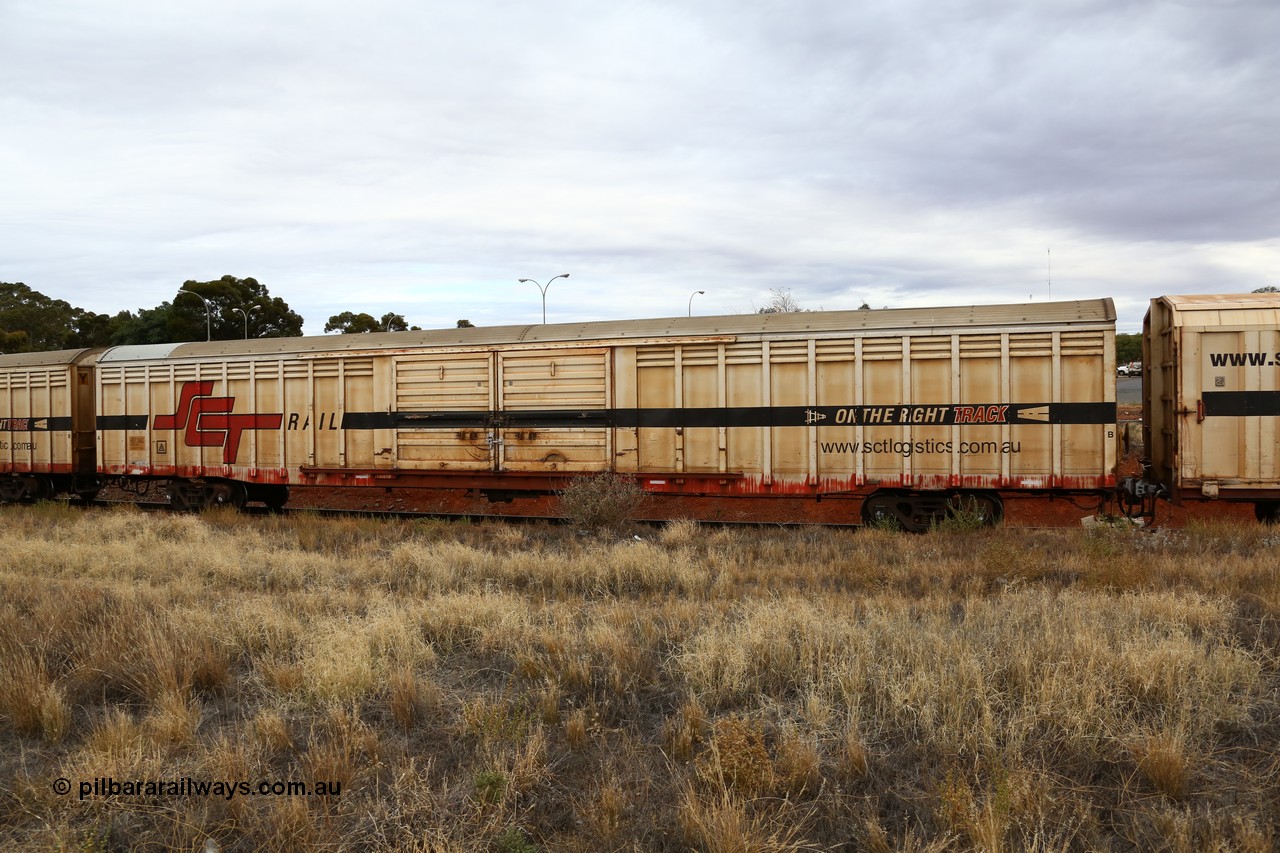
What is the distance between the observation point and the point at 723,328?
12484mm

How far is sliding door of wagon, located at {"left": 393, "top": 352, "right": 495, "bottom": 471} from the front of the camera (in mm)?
13547

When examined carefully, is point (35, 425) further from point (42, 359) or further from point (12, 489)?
point (12, 489)

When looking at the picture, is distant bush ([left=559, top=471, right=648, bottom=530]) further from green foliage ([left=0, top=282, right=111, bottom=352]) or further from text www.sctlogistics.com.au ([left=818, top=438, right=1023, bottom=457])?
green foliage ([left=0, top=282, right=111, bottom=352])

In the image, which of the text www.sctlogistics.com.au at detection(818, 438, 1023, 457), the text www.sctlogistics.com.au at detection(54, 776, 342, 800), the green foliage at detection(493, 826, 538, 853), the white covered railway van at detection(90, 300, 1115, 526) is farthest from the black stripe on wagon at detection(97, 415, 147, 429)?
the green foliage at detection(493, 826, 538, 853)

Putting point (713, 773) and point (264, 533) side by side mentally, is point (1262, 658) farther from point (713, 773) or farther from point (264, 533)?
point (264, 533)

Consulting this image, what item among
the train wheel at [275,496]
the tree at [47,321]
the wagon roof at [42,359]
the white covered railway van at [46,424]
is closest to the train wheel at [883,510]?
the train wheel at [275,496]

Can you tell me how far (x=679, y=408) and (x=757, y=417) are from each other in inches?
46.3

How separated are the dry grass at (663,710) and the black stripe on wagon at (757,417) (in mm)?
3129

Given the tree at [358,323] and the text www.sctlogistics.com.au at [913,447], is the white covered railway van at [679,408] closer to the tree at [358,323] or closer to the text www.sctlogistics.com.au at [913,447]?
the text www.sctlogistics.com.au at [913,447]

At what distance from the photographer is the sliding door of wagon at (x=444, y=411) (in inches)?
533

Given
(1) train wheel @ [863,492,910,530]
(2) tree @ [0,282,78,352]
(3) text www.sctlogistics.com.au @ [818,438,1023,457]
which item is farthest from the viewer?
(2) tree @ [0,282,78,352]

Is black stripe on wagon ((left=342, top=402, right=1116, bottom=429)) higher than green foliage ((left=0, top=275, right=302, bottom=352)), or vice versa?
green foliage ((left=0, top=275, right=302, bottom=352))

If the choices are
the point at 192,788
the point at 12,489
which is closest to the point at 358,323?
the point at 12,489

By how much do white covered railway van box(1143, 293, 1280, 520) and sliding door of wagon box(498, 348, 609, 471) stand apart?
7.69 meters
